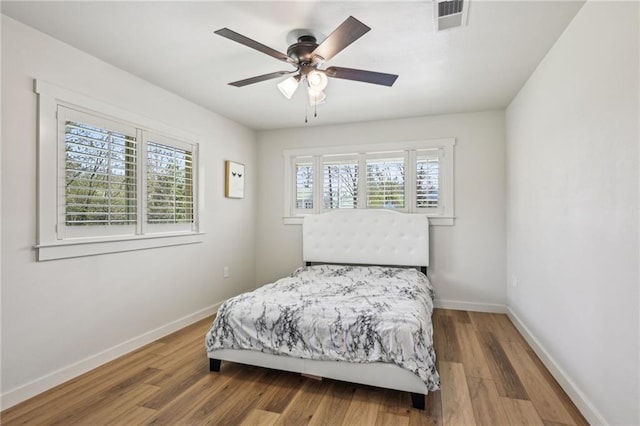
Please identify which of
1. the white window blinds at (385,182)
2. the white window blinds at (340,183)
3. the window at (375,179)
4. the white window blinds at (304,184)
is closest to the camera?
the window at (375,179)

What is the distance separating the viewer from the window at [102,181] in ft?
7.57

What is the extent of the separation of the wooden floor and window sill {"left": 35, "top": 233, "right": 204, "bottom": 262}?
92 cm

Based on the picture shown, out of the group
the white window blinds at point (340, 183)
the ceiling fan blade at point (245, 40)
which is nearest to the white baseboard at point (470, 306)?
the white window blinds at point (340, 183)

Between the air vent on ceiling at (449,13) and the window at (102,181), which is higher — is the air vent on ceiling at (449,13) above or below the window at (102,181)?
above

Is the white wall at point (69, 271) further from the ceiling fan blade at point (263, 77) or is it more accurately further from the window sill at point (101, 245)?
the ceiling fan blade at point (263, 77)

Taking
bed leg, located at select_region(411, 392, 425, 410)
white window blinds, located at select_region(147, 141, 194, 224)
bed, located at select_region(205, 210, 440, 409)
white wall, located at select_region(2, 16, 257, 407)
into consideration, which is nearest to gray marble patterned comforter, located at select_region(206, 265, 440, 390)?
bed, located at select_region(205, 210, 440, 409)

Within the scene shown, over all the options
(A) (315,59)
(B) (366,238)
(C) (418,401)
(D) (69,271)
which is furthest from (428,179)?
(D) (69,271)

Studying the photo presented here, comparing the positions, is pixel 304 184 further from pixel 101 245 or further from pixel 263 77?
pixel 101 245

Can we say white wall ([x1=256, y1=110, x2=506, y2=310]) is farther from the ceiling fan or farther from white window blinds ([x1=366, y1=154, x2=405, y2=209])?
the ceiling fan

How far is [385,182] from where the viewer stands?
4.38 m

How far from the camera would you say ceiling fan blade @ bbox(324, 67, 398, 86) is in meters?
2.21

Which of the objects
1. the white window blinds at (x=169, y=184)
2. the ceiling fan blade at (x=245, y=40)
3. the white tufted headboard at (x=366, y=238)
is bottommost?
the white tufted headboard at (x=366, y=238)

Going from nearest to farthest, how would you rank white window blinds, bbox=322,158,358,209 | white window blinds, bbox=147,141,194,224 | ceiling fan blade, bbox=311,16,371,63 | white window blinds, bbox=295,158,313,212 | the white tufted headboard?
1. ceiling fan blade, bbox=311,16,371,63
2. white window blinds, bbox=147,141,194,224
3. the white tufted headboard
4. white window blinds, bbox=322,158,358,209
5. white window blinds, bbox=295,158,313,212

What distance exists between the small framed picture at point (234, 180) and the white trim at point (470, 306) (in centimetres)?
297
